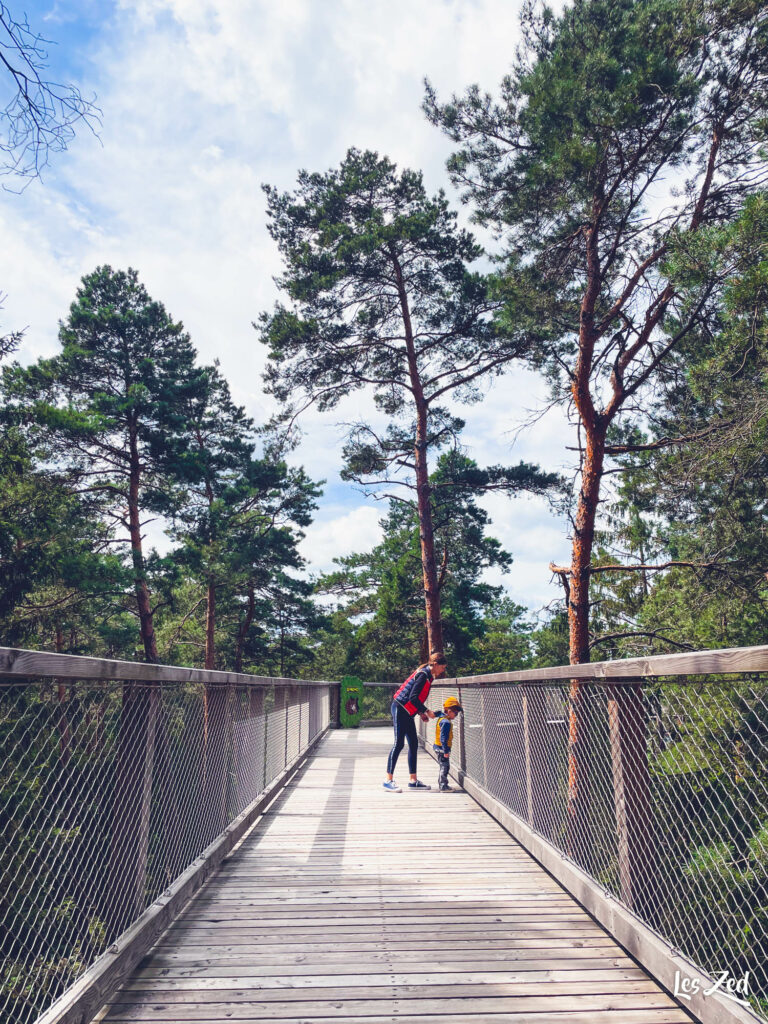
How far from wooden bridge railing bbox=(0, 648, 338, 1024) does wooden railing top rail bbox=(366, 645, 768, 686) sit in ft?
6.69

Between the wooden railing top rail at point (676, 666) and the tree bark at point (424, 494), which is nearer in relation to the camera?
the wooden railing top rail at point (676, 666)

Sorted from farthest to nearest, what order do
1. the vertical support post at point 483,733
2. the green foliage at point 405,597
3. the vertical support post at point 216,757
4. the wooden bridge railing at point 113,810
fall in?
the green foliage at point 405,597 < the vertical support post at point 483,733 < the vertical support post at point 216,757 < the wooden bridge railing at point 113,810

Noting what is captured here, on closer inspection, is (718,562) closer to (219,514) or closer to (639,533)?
(639,533)

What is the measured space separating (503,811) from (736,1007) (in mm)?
3892

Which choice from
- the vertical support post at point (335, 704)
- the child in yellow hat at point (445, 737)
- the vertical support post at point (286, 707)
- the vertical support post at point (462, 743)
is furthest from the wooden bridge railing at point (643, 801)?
the vertical support post at point (335, 704)

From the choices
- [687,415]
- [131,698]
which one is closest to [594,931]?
[131,698]

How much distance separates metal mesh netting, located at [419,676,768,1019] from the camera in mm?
3217

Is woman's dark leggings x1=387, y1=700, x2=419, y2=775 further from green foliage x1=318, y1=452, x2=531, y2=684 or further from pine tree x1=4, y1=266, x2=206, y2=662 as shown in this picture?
green foliage x1=318, y1=452, x2=531, y2=684

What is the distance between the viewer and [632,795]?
368 cm

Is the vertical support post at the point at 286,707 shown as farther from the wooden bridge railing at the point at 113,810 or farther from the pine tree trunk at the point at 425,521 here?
the pine tree trunk at the point at 425,521

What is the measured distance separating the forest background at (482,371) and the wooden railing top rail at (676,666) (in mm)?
3523

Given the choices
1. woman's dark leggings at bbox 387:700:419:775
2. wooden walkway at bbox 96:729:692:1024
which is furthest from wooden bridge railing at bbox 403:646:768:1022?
woman's dark leggings at bbox 387:700:419:775

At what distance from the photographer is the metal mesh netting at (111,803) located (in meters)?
2.94

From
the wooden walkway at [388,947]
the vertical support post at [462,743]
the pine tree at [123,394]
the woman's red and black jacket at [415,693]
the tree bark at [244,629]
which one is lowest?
the wooden walkway at [388,947]
